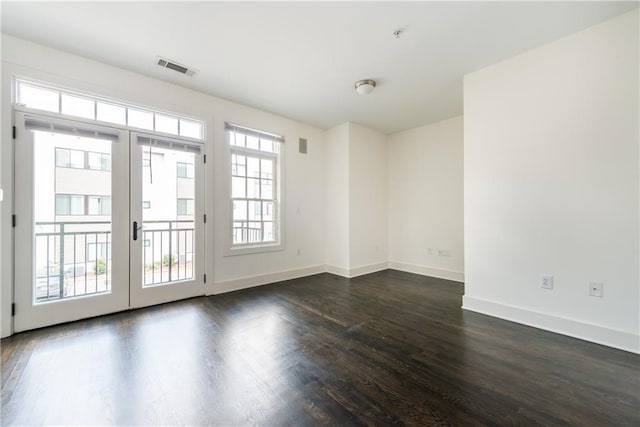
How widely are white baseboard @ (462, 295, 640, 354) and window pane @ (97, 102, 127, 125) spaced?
4.53 meters

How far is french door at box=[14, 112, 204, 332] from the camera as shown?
2408 mm

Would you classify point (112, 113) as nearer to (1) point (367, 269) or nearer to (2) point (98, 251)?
(2) point (98, 251)

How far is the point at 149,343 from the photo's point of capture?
2.16m

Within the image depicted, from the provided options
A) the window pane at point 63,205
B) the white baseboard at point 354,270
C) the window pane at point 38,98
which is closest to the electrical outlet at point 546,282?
the white baseboard at point 354,270

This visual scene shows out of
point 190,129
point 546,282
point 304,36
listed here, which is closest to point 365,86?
point 304,36

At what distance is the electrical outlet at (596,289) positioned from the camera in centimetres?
219

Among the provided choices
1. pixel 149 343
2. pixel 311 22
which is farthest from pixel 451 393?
pixel 311 22

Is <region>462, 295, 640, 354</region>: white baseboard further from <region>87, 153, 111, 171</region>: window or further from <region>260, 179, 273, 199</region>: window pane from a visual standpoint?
<region>87, 153, 111, 171</region>: window

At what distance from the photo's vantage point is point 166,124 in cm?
321

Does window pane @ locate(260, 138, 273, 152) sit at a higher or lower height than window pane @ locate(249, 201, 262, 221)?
higher

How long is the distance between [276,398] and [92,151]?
3078 millimetres

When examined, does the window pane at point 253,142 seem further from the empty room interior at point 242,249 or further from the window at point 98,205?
the window at point 98,205

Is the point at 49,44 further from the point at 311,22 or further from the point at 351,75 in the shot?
the point at 351,75

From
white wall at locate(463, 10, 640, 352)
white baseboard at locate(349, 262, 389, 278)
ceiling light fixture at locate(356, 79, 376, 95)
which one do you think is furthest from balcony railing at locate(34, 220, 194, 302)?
white wall at locate(463, 10, 640, 352)
